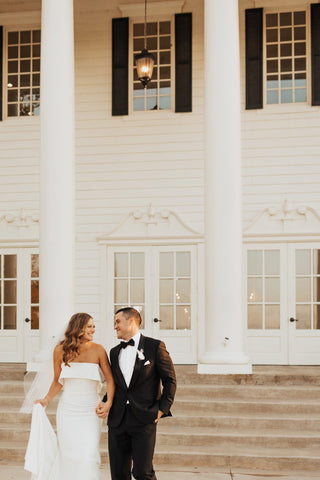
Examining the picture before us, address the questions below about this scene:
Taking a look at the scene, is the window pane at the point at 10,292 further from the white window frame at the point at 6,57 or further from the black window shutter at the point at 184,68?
the black window shutter at the point at 184,68

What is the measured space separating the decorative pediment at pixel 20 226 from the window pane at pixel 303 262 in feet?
16.7

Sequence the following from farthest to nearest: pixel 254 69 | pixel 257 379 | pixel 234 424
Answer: pixel 254 69
pixel 257 379
pixel 234 424

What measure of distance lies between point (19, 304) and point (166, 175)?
386 cm

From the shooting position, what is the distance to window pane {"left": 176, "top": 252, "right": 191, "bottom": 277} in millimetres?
11914

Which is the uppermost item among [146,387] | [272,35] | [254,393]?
[272,35]

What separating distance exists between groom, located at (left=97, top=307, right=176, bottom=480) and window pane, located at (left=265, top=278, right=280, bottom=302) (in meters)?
6.74

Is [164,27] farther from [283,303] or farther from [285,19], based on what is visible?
[283,303]

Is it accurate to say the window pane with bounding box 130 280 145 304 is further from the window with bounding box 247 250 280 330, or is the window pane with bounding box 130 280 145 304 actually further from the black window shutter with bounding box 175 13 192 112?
the black window shutter with bounding box 175 13 192 112

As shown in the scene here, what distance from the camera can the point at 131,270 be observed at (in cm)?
1206

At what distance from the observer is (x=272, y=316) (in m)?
11.6

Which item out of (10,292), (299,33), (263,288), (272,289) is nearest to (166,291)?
(263,288)

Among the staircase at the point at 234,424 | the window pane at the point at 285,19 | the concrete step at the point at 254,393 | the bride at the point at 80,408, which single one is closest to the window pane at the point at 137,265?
the staircase at the point at 234,424

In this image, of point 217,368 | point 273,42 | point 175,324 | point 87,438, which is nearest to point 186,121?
point 273,42

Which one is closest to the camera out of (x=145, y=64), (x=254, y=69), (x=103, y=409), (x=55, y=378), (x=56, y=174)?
(x=103, y=409)
